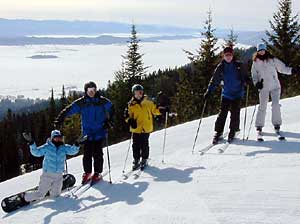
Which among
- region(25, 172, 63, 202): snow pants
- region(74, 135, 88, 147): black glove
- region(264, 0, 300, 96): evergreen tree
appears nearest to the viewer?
region(25, 172, 63, 202): snow pants

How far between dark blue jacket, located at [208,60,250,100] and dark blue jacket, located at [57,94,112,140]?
2315 mm

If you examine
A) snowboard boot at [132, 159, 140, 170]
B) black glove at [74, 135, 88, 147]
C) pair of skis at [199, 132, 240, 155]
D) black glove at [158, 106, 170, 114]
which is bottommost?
snowboard boot at [132, 159, 140, 170]

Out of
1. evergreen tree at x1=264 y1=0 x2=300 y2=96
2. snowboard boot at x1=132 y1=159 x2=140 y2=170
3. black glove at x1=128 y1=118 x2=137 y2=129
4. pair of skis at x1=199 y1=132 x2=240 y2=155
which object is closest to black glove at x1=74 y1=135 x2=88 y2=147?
black glove at x1=128 y1=118 x2=137 y2=129

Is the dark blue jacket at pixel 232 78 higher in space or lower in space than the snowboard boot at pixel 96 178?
higher

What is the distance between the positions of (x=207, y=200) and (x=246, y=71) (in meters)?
3.69

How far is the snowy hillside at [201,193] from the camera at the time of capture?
5258mm

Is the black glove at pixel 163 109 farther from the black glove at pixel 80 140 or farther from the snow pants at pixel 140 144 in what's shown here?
the black glove at pixel 80 140

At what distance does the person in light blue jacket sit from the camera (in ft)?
24.3

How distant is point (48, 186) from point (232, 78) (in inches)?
164

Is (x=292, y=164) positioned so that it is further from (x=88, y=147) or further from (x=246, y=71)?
(x=88, y=147)

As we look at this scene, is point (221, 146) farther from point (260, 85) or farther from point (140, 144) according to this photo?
point (140, 144)

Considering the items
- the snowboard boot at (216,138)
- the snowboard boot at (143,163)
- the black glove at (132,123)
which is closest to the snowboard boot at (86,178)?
the snowboard boot at (143,163)

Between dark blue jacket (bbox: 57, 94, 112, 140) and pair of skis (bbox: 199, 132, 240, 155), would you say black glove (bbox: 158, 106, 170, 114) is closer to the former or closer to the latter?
dark blue jacket (bbox: 57, 94, 112, 140)

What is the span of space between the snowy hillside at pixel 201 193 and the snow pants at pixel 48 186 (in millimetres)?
248
